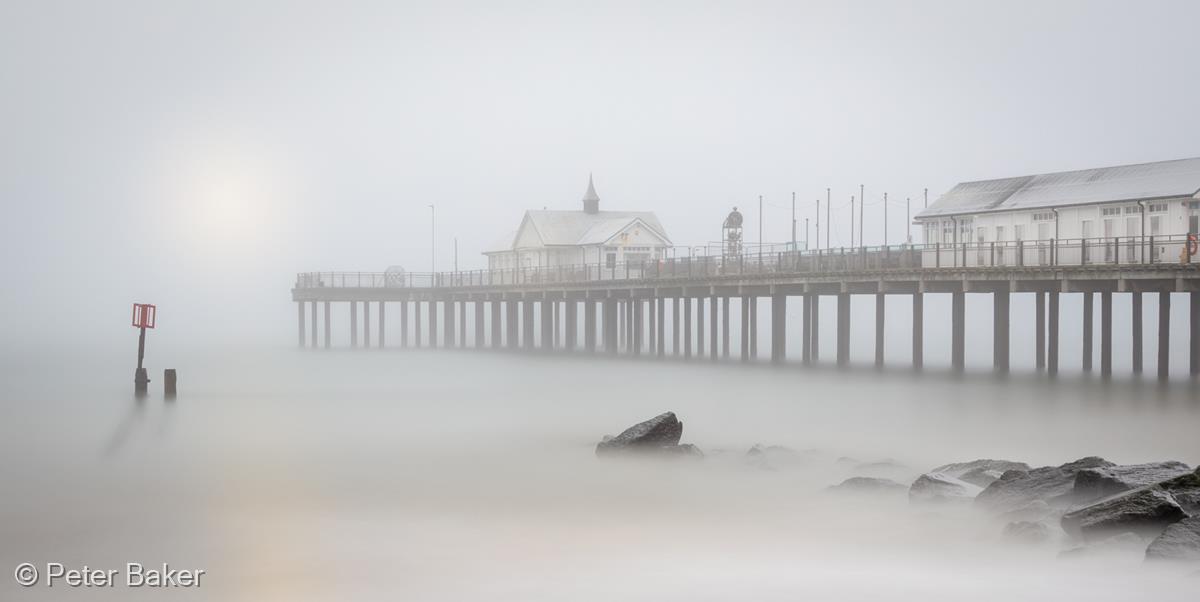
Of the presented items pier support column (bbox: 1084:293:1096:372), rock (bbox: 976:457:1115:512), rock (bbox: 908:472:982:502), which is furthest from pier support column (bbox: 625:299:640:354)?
rock (bbox: 976:457:1115:512)

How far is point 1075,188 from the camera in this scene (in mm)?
44125

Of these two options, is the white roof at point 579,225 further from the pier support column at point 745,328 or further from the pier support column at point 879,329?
the pier support column at point 879,329

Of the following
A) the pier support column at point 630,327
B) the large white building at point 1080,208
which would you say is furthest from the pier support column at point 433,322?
the large white building at point 1080,208

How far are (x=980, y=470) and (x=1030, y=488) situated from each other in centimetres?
307

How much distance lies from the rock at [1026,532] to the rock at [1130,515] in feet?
1.51

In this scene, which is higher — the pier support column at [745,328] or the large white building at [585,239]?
the large white building at [585,239]

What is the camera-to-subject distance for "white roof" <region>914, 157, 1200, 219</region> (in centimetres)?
4053

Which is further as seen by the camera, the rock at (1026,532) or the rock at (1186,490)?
the rock at (1026,532)

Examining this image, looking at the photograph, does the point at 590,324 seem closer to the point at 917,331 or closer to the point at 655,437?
the point at 917,331

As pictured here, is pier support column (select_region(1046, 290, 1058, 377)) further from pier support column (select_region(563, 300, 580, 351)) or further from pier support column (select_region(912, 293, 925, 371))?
pier support column (select_region(563, 300, 580, 351))

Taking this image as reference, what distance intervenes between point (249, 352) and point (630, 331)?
22.5 m

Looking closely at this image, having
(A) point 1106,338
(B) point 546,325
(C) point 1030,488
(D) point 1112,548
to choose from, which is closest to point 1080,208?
(A) point 1106,338

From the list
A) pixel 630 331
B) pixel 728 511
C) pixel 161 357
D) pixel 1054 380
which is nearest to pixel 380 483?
pixel 728 511

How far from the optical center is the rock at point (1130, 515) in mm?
15719
